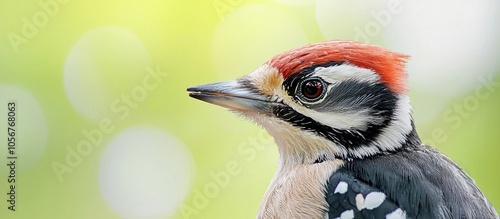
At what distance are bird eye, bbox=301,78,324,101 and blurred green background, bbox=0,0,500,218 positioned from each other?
35cm

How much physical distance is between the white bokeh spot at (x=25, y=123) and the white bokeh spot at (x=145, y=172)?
0.15 metres

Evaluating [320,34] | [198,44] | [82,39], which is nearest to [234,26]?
[198,44]

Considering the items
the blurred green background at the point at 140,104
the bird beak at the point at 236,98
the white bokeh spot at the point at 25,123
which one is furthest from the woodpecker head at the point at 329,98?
the white bokeh spot at the point at 25,123

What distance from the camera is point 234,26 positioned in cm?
135

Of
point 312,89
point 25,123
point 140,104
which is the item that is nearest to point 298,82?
point 312,89

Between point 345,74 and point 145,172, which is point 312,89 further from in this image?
point 145,172

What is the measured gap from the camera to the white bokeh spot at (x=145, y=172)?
1.31m

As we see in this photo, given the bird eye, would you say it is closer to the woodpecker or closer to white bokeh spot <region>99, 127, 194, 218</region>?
the woodpecker

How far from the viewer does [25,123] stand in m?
1.33

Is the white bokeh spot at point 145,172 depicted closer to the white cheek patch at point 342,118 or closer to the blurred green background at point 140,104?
the blurred green background at point 140,104

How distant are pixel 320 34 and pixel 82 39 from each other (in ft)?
1.68

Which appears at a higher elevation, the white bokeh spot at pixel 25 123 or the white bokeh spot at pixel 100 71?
the white bokeh spot at pixel 100 71

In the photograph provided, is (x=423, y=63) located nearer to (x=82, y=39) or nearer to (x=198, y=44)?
(x=198, y=44)

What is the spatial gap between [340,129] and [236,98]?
0.17 metres
